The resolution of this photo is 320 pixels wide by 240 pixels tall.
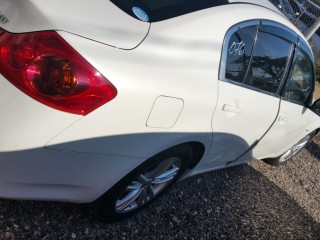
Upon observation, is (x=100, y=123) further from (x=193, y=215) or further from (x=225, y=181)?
(x=225, y=181)

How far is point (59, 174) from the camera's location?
6.06 ft

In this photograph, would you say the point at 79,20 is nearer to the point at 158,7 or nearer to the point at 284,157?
the point at 158,7

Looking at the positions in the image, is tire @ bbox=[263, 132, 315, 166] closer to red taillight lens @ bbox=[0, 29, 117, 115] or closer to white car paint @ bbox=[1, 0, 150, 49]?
white car paint @ bbox=[1, 0, 150, 49]

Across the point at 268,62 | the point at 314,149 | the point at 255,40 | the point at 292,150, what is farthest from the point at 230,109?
the point at 314,149

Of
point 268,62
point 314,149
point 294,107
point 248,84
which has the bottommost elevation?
point 314,149

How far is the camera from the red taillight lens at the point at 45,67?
5.28 ft

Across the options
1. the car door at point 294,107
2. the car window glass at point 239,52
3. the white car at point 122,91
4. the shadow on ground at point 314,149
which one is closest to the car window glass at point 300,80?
the car door at point 294,107

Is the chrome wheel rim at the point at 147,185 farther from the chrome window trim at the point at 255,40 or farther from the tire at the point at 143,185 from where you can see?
the chrome window trim at the point at 255,40

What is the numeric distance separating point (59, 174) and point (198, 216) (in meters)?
1.66

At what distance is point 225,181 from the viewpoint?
12.6ft

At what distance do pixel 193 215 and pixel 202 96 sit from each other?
1.34 metres

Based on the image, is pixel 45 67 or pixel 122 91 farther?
pixel 122 91

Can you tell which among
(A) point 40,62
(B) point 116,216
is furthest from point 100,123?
(B) point 116,216

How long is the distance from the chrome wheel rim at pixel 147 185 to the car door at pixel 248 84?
0.34 metres
